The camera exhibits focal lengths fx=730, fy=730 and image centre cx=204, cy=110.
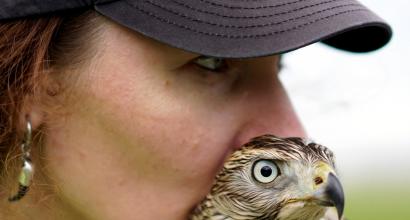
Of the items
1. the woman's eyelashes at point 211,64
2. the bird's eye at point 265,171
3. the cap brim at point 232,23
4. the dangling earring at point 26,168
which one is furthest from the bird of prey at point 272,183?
the dangling earring at point 26,168

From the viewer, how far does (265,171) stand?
229 cm

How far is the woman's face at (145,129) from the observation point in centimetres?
211

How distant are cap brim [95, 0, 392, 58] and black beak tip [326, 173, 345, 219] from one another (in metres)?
0.43

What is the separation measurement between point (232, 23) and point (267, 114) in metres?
0.41

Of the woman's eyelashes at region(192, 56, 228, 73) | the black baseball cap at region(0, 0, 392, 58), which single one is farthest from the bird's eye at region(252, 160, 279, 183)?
the black baseball cap at region(0, 0, 392, 58)

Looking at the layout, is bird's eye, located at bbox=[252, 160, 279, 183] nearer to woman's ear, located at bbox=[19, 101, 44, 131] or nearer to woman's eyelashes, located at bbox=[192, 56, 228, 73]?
woman's eyelashes, located at bbox=[192, 56, 228, 73]

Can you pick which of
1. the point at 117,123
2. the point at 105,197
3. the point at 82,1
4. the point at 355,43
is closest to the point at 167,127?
the point at 117,123

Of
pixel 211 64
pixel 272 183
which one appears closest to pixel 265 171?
pixel 272 183

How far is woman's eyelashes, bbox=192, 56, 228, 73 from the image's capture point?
223cm

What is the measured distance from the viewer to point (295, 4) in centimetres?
218

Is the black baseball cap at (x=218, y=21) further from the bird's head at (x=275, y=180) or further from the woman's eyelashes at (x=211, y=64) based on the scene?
the bird's head at (x=275, y=180)

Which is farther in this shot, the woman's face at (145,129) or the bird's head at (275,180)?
the bird's head at (275,180)

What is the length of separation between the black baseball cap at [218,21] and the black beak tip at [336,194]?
0.43 metres

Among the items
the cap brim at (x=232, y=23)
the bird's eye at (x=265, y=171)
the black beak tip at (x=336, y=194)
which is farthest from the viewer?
the bird's eye at (x=265, y=171)
